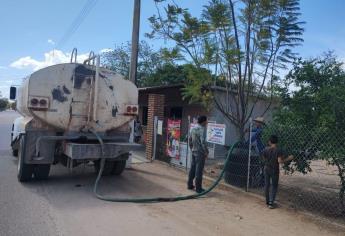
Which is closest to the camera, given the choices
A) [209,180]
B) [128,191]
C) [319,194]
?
[128,191]

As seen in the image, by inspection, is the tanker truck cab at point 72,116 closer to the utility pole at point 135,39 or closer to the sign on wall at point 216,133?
the sign on wall at point 216,133

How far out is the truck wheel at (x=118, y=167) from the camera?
411 inches

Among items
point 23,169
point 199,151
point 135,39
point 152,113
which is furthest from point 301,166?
point 135,39

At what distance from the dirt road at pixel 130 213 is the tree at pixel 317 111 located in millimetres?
1303

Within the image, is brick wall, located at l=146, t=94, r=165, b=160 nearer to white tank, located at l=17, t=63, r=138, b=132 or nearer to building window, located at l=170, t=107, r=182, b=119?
white tank, located at l=17, t=63, r=138, b=132

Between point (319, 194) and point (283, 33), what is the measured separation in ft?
14.7

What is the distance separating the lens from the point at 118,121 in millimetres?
9680

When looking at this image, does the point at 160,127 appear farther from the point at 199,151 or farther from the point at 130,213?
the point at 130,213

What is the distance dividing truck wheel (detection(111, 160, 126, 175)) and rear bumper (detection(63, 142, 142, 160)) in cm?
119

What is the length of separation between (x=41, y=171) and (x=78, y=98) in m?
1.95

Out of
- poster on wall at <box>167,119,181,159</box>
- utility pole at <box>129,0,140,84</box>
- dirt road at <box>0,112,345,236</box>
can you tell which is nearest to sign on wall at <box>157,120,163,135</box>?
poster on wall at <box>167,119,181,159</box>

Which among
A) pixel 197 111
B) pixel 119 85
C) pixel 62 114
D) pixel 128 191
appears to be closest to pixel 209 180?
pixel 128 191

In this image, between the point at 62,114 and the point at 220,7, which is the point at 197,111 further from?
the point at 62,114

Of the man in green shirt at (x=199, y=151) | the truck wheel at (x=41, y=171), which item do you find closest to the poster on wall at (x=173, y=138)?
the man in green shirt at (x=199, y=151)
